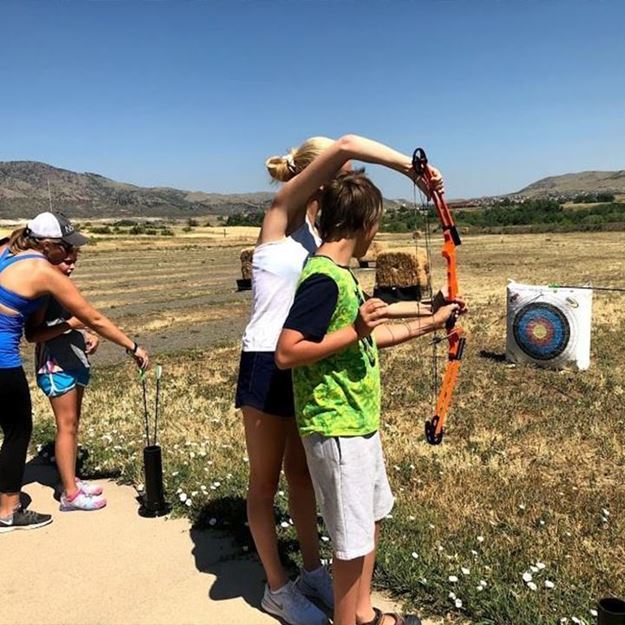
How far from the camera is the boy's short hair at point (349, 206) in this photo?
2.36 meters

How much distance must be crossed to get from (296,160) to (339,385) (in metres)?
0.89

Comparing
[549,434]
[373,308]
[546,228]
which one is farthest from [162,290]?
[546,228]

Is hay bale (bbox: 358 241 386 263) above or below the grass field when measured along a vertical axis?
above

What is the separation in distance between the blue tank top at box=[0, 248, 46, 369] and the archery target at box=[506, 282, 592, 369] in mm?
5575

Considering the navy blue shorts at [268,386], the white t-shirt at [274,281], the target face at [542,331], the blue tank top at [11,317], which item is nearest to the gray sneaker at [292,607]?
the navy blue shorts at [268,386]

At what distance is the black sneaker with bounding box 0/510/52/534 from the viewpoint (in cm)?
391

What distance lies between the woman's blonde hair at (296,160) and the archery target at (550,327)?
5.63 m

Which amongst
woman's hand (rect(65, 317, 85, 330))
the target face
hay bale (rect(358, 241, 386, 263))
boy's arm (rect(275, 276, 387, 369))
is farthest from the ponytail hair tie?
hay bale (rect(358, 241, 386, 263))

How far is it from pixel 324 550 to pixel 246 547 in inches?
16.5

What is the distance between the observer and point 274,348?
8.97 feet

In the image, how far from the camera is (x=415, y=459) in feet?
16.0

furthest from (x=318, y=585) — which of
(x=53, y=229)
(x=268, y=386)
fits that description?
(x=53, y=229)

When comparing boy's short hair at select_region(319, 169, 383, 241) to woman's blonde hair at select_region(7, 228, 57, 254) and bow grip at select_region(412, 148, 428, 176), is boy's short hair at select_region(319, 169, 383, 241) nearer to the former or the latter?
bow grip at select_region(412, 148, 428, 176)

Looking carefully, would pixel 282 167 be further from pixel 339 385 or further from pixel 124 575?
pixel 124 575
